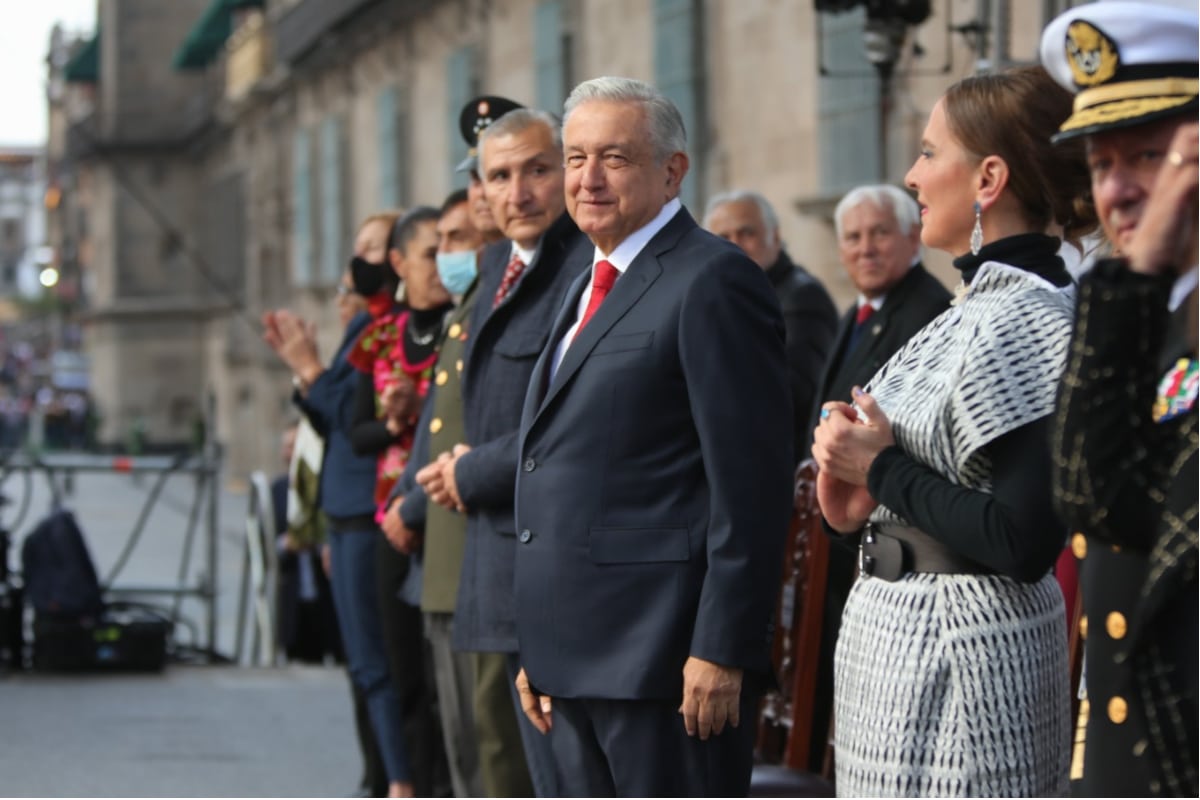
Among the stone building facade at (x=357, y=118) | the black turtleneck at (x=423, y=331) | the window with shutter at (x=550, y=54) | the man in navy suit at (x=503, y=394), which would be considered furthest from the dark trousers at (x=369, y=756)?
the window with shutter at (x=550, y=54)

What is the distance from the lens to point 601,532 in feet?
12.1

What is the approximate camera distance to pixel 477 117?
5930 mm

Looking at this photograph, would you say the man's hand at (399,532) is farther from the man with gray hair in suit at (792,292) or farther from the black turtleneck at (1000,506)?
the black turtleneck at (1000,506)

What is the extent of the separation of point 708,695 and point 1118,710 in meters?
1.32

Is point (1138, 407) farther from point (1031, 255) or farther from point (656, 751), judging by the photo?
point (656, 751)

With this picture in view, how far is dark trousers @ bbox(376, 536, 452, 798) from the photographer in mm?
6285

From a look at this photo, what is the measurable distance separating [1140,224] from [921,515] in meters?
0.85

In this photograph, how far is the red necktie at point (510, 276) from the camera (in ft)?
16.0

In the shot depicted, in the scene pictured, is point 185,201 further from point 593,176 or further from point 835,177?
point 593,176

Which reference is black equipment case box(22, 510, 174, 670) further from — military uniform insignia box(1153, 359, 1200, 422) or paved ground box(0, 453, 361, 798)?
military uniform insignia box(1153, 359, 1200, 422)

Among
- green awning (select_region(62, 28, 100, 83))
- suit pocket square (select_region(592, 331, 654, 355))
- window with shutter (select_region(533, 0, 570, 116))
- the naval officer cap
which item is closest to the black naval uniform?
suit pocket square (select_region(592, 331, 654, 355))

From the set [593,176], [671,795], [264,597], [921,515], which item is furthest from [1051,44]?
[264,597]

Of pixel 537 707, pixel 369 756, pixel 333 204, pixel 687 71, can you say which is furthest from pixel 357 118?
pixel 537 707

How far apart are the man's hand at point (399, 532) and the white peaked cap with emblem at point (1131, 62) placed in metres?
3.40
